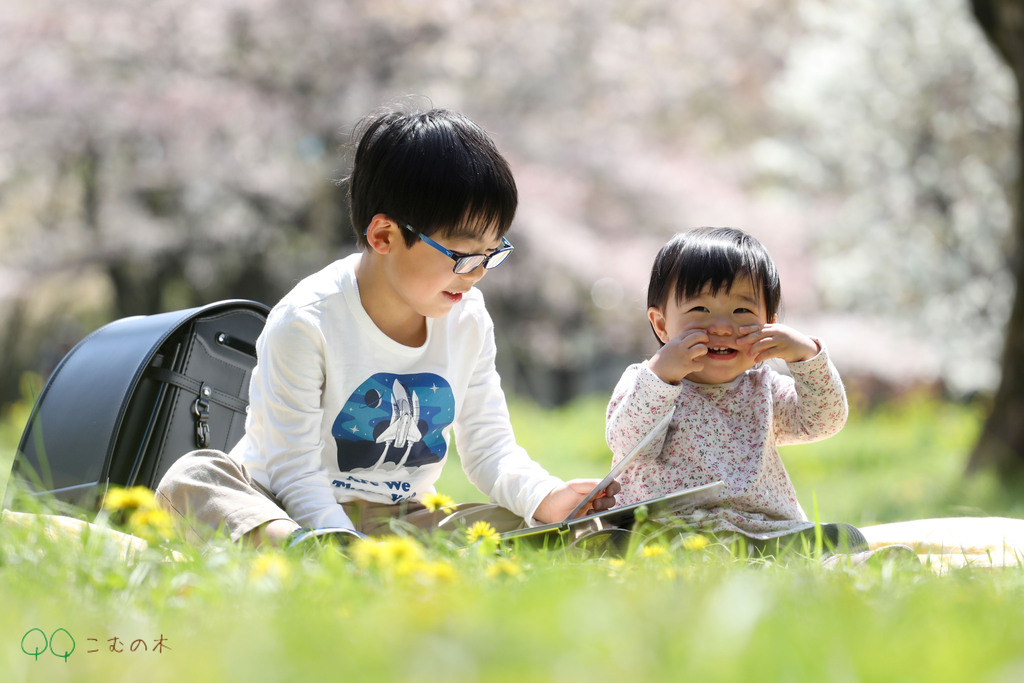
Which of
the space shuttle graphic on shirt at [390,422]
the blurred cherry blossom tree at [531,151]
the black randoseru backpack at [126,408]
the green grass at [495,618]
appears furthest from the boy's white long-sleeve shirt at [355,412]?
the blurred cherry blossom tree at [531,151]

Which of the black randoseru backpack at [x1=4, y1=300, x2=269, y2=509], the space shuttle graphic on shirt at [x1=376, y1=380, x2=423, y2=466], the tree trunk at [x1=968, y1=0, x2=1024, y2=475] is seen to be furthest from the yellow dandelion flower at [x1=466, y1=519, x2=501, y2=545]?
the tree trunk at [x1=968, y1=0, x2=1024, y2=475]

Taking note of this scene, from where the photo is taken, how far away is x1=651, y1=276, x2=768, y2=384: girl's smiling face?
218 centimetres

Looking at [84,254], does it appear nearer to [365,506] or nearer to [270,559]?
[365,506]

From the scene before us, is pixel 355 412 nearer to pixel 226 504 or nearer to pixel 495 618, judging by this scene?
pixel 226 504

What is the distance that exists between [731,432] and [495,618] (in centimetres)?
138

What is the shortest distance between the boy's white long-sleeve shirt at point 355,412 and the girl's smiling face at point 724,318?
502mm

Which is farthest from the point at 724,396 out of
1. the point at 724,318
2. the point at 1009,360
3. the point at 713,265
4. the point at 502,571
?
the point at 1009,360

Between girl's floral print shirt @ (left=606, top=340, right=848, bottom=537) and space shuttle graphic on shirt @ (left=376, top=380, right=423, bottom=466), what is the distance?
0.48 metres

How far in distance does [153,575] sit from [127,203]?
26.3 ft

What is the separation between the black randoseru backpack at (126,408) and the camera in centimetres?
229

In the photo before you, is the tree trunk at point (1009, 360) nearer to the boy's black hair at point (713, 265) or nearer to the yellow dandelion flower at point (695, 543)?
the boy's black hair at point (713, 265)

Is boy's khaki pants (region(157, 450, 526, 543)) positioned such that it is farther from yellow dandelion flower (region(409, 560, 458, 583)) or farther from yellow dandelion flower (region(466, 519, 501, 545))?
yellow dandelion flower (region(409, 560, 458, 583))

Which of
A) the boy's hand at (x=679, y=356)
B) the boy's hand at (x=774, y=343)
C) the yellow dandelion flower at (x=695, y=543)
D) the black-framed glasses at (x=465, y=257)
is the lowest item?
the yellow dandelion flower at (x=695, y=543)

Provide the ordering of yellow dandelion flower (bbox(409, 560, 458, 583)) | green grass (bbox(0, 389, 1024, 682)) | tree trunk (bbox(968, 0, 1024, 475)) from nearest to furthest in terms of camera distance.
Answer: green grass (bbox(0, 389, 1024, 682)) → yellow dandelion flower (bbox(409, 560, 458, 583)) → tree trunk (bbox(968, 0, 1024, 475))
